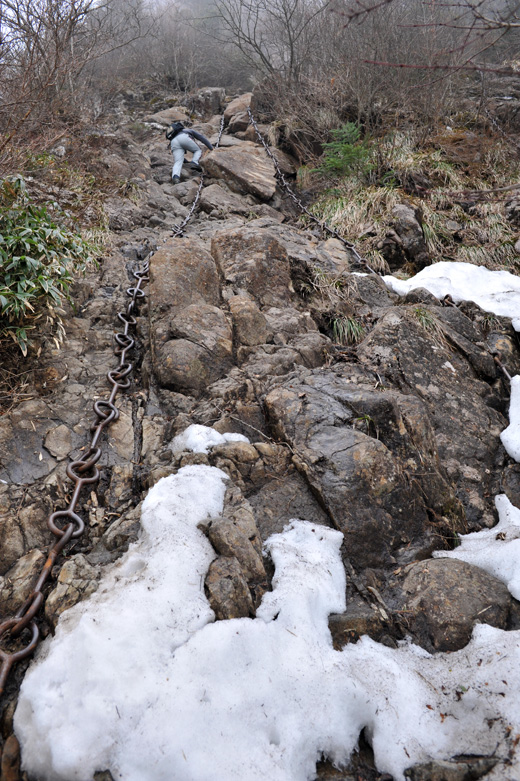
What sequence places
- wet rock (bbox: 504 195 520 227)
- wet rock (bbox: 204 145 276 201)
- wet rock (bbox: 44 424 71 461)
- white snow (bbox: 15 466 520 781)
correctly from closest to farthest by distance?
white snow (bbox: 15 466 520 781) → wet rock (bbox: 44 424 71 461) → wet rock (bbox: 504 195 520 227) → wet rock (bbox: 204 145 276 201)

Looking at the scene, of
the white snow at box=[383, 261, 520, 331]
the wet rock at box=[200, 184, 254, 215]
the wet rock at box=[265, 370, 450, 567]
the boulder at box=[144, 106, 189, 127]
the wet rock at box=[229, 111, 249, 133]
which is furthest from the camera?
the boulder at box=[144, 106, 189, 127]

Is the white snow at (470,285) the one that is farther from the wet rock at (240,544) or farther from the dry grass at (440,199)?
the wet rock at (240,544)

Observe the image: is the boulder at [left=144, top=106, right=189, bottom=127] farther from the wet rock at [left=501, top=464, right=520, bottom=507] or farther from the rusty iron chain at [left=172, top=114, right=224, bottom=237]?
the wet rock at [left=501, top=464, right=520, bottom=507]

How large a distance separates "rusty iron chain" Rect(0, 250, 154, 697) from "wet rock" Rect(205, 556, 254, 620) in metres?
0.70

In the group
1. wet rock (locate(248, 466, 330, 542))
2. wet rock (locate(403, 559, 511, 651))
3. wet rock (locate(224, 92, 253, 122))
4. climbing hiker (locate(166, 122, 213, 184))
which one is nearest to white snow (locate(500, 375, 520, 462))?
wet rock (locate(403, 559, 511, 651))

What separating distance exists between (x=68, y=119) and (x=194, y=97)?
6.72 meters

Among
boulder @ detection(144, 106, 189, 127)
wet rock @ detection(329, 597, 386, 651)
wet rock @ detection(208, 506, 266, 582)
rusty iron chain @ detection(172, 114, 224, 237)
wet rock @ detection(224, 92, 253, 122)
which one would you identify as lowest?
wet rock @ detection(329, 597, 386, 651)

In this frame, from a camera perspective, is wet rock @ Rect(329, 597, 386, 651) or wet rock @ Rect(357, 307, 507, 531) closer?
wet rock @ Rect(329, 597, 386, 651)

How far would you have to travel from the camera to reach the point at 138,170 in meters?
7.76

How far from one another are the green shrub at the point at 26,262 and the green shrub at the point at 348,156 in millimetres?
5698

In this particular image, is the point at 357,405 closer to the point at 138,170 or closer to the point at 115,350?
the point at 115,350

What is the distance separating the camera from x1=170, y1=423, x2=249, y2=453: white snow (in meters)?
2.57

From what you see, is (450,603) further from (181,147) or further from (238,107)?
(238,107)

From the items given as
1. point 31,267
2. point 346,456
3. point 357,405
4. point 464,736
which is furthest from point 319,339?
point 464,736
